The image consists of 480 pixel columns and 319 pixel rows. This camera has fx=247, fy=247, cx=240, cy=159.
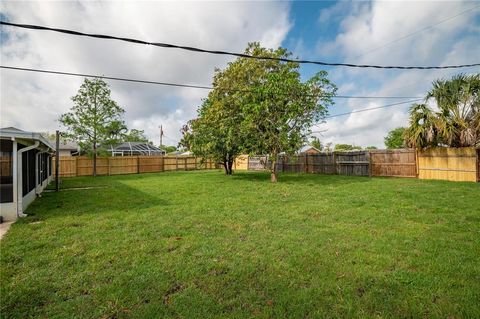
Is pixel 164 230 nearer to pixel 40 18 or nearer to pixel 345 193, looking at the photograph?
pixel 40 18

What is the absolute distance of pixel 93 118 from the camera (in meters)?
19.2

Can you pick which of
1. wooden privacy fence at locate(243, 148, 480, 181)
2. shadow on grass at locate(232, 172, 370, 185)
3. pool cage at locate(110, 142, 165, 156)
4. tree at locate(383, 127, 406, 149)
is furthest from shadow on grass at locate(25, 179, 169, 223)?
tree at locate(383, 127, 406, 149)

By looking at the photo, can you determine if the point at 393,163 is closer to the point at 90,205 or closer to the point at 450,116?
the point at 450,116

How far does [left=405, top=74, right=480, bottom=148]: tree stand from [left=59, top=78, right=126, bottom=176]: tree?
2046 centimetres

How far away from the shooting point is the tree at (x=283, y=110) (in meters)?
11.5

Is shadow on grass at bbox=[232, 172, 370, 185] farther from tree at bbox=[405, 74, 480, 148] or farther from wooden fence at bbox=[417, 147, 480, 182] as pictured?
tree at bbox=[405, 74, 480, 148]

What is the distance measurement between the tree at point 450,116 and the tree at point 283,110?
15.4 ft

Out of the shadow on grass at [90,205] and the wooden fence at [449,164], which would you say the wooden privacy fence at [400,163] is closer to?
the wooden fence at [449,164]

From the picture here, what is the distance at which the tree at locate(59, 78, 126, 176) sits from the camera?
1877 centimetres

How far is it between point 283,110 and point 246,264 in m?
9.72

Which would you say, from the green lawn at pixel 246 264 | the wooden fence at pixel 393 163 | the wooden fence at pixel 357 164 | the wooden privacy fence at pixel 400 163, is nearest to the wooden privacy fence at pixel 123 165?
the wooden fence at pixel 357 164

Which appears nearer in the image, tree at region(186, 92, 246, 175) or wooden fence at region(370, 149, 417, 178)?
wooden fence at region(370, 149, 417, 178)

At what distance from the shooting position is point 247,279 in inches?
112

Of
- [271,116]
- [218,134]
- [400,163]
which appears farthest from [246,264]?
[400,163]
